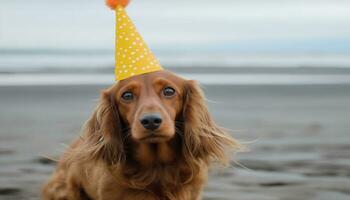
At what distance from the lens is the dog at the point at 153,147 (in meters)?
3.92

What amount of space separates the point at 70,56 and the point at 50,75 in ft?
16.1

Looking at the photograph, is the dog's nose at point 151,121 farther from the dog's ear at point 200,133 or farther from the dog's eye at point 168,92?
the dog's ear at point 200,133

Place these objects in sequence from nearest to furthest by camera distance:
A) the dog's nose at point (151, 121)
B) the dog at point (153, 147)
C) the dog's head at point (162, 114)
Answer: the dog's nose at point (151, 121) → the dog's head at point (162, 114) → the dog at point (153, 147)

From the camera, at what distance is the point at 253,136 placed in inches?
269

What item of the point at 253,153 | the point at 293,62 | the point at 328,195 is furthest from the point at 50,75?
the point at 328,195

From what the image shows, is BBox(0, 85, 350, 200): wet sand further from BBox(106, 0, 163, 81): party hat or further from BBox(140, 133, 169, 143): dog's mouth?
BBox(140, 133, 169, 143): dog's mouth

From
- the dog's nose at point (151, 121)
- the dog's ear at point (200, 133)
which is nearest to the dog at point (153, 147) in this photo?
the dog's ear at point (200, 133)

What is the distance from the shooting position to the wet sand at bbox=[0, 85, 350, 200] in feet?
16.4

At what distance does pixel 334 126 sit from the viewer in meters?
7.44

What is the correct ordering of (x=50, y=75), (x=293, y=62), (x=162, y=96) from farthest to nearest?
(x=293, y=62), (x=50, y=75), (x=162, y=96)

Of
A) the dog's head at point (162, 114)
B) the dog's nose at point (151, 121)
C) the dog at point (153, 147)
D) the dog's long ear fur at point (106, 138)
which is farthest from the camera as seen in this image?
the dog's long ear fur at point (106, 138)

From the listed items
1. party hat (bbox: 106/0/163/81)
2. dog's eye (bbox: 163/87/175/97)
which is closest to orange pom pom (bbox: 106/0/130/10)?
party hat (bbox: 106/0/163/81)

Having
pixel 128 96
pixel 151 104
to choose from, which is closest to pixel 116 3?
pixel 128 96

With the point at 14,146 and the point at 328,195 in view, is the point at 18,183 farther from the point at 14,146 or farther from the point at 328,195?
the point at 328,195
